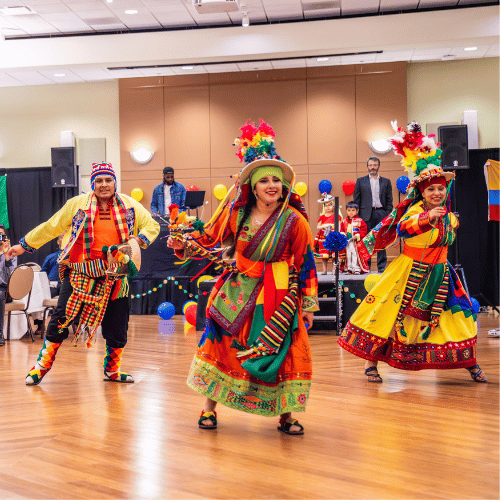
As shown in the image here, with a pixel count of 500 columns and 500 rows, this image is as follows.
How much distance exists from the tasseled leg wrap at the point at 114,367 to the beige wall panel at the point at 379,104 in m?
7.01

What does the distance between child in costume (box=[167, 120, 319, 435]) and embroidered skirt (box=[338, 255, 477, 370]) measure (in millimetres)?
1181

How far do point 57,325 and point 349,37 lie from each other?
6.38 meters

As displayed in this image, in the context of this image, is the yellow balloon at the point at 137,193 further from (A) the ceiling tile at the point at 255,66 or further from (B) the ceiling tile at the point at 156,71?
(A) the ceiling tile at the point at 255,66

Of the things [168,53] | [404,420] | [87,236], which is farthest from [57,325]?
[168,53]

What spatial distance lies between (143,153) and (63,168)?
1.38 m

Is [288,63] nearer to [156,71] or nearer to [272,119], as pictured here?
[272,119]

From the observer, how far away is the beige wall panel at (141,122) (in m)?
10.8

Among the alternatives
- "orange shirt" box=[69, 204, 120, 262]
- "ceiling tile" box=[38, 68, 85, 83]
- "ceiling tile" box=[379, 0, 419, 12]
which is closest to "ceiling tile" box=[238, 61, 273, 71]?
"ceiling tile" box=[379, 0, 419, 12]

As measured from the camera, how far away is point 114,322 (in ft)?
13.7

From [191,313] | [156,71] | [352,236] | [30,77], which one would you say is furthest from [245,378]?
[30,77]

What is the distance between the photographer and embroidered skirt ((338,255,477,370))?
3.96m

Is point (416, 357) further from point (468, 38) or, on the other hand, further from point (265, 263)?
point (468, 38)

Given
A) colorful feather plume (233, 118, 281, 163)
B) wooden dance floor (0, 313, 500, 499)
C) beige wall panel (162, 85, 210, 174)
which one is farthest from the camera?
beige wall panel (162, 85, 210, 174)

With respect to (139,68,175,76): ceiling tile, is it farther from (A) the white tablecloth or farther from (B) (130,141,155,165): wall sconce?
(A) the white tablecloth
